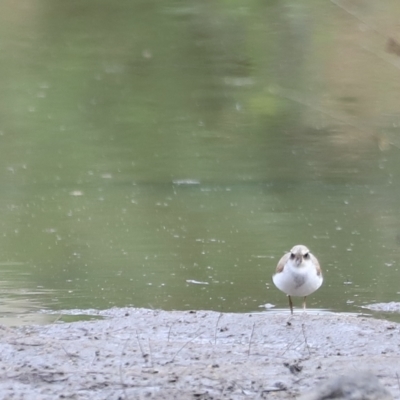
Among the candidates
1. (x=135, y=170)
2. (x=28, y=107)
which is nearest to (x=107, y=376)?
(x=135, y=170)

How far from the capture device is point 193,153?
541 inches

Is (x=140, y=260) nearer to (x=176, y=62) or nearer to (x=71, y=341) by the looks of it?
(x=71, y=341)

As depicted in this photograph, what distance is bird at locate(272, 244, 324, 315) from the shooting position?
651 centimetres

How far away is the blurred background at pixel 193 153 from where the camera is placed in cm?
745

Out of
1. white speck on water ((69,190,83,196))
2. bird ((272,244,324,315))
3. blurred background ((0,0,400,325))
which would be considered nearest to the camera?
bird ((272,244,324,315))

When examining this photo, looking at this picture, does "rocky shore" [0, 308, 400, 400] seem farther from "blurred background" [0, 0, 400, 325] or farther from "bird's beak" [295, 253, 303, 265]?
"blurred background" [0, 0, 400, 325]

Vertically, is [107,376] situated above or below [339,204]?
above

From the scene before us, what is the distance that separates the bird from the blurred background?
1.02 ft

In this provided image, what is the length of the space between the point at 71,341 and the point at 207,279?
101 inches

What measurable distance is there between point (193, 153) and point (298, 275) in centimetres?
736

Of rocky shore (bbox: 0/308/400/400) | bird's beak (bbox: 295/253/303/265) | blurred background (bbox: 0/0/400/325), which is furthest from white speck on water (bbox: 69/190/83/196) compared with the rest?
bird's beak (bbox: 295/253/303/265)

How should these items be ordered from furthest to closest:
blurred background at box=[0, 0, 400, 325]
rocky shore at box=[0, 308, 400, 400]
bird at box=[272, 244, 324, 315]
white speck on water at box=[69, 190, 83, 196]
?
white speck on water at box=[69, 190, 83, 196], blurred background at box=[0, 0, 400, 325], bird at box=[272, 244, 324, 315], rocky shore at box=[0, 308, 400, 400]

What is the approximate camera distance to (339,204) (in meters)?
10.7

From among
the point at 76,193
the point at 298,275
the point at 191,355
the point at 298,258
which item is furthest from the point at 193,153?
the point at 191,355
